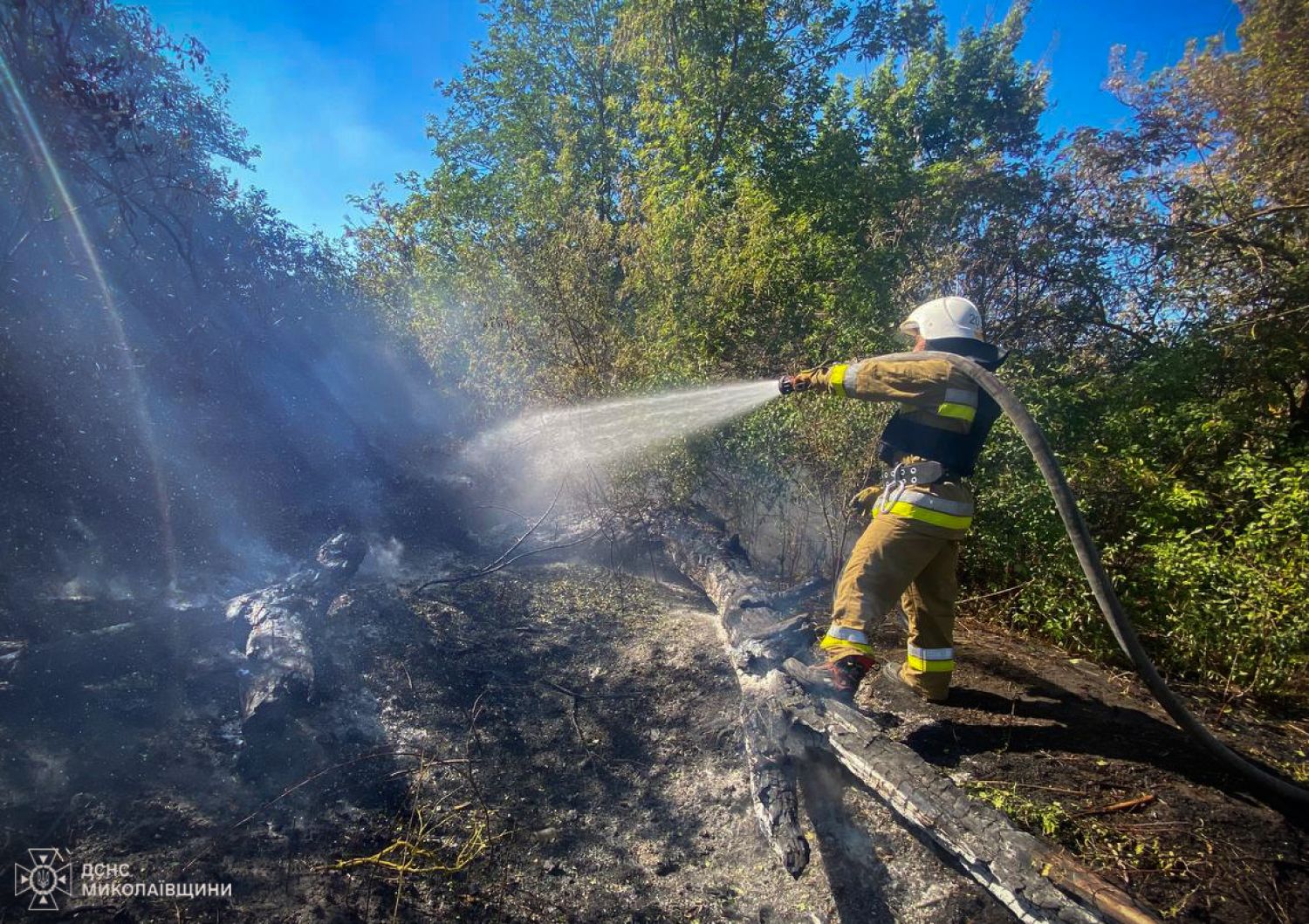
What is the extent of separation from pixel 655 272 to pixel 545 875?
4283 millimetres

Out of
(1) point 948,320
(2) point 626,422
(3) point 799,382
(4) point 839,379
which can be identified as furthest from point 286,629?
(1) point 948,320

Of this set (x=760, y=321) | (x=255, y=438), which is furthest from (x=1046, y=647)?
(x=255, y=438)

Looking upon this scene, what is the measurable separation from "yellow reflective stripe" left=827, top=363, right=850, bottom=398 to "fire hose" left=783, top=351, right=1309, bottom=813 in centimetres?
65

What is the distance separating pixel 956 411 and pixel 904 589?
943 millimetres

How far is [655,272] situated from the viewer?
511 centimetres

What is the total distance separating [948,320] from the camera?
3.20 m

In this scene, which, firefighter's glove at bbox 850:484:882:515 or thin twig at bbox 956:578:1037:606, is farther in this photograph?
thin twig at bbox 956:578:1037:606

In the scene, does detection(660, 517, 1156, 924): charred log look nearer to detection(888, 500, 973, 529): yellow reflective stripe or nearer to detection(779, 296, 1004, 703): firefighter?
detection(779, 296, 1004, 703): firefighter

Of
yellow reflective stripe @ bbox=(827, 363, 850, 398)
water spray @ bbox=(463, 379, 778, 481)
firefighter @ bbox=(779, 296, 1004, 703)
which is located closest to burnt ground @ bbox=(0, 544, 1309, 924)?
firefighter @ bbox=(779, 296, 1004, 703)

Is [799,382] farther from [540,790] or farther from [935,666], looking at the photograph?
[540,790]

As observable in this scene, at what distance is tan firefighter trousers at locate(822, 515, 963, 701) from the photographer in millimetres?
3039

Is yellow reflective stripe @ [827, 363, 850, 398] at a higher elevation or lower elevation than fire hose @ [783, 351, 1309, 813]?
higher

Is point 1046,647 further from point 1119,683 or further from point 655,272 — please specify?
point 655,272

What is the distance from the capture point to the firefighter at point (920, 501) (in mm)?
2969
